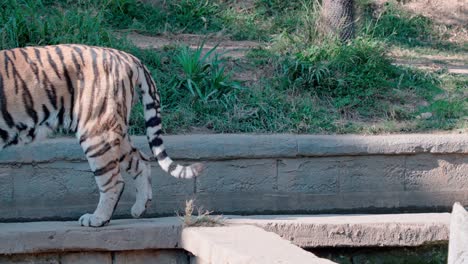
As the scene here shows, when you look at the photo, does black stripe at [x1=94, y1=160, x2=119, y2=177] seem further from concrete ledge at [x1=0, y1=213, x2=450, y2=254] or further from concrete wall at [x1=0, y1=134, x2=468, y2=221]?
concrete wall at [x1=0, y1=134, x2=468, y2=221]

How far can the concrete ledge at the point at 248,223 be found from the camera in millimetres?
6094

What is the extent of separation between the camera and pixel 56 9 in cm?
981

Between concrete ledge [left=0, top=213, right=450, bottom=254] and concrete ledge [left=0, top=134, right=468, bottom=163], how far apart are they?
828 mm

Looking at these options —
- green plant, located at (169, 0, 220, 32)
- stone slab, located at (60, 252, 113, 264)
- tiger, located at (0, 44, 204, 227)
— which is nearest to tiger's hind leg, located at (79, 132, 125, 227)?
tiger, located at (0, 44, 204, 227)

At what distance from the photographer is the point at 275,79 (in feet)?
30.1

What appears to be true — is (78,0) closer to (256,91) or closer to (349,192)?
(256,91)

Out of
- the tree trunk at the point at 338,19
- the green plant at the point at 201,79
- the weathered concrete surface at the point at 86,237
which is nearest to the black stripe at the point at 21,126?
the weathered concrete surface at the point at 86,237

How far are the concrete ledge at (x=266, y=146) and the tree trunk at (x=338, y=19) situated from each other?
239 centimetres

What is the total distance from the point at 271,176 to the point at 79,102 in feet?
6.76

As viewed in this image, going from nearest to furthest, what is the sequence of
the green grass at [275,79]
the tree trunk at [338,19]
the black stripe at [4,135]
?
the black stripe at [4,135], the green grass at [275,79], the tree trunk at [338,19]

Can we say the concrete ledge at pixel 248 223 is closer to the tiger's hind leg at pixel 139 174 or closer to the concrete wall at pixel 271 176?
the tiger's hind leg at pixel 139 174

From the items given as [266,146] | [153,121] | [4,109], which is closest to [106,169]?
[153,121]

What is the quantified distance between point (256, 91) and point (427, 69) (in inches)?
91.6

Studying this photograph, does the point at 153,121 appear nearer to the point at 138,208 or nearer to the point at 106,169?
the point at 106,169
